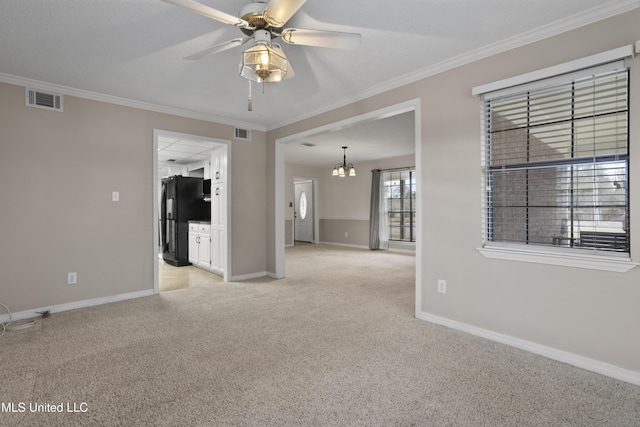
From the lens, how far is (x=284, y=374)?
211cm

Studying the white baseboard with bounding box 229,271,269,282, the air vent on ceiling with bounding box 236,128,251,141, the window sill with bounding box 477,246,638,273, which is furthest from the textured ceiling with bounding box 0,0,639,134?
the white baseboard with bounding box 229,271,269,282

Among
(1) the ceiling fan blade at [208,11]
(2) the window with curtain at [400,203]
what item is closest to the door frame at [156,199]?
(1) the ceiling fan blade at [208,11]

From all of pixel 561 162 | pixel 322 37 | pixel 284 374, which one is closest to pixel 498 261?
pixel 561 162

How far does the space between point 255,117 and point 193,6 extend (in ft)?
9.87

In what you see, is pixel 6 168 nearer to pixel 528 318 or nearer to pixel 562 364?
pixel 528 318

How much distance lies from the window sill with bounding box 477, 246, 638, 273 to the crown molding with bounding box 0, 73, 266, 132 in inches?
148

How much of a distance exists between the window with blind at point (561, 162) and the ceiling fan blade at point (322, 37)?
4.58 ft

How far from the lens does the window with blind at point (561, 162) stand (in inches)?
84.4

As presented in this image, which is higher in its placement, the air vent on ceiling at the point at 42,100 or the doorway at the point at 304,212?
the air vent on ceiling at the point at 42,100

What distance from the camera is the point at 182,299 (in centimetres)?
387

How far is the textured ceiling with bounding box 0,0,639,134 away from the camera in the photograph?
2.11m

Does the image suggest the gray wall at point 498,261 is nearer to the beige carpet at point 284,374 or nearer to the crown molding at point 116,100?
the beige carpet at point 284,374

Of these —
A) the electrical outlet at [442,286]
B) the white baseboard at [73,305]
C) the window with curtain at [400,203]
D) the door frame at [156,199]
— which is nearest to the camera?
the electrical outlet at [442,286]

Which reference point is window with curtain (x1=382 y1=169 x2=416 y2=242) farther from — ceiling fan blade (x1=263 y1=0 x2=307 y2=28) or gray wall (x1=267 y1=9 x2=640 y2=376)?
ceiling fan blade (x1=263 y1=0 x2=307 y2=28)
